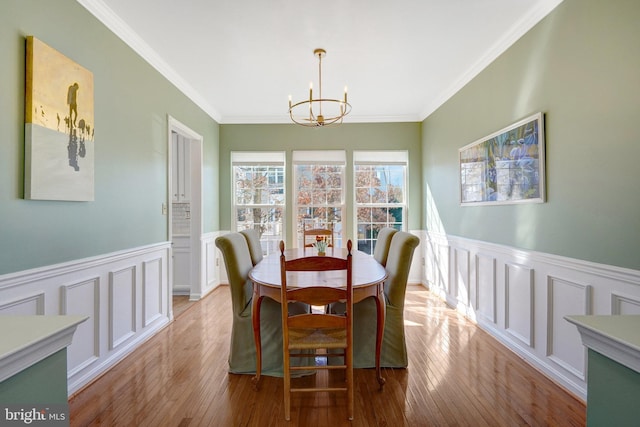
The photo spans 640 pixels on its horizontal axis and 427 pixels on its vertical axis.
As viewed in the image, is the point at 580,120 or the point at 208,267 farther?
the point at 208,267

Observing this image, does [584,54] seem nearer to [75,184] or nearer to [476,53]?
[476,53]

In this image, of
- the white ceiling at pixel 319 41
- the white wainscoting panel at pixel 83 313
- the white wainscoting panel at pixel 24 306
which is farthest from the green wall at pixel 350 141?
the white wainscoting panel at pixel 24 306

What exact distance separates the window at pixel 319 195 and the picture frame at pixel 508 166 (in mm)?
2077

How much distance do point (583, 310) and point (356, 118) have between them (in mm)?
3876

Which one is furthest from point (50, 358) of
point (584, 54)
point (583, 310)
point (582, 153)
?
point (584, 54)

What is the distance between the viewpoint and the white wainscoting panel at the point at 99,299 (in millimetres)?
1812

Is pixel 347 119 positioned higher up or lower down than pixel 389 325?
higher up

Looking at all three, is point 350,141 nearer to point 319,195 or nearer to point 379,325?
point 319,195

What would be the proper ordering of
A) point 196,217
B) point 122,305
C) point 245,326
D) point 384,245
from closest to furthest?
point 245,326 < point 122,305 < point 384,245 < point 196,217

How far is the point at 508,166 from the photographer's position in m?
2.78

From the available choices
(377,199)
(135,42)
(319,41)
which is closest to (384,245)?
(319,41)

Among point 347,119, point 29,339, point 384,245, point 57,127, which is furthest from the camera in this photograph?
point 347,119

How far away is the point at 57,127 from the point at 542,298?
11.5ft

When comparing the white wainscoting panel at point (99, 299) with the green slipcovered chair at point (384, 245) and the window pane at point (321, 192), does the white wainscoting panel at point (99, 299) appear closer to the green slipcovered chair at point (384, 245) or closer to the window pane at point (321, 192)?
the green slipcovered chair at point (384, 245)
